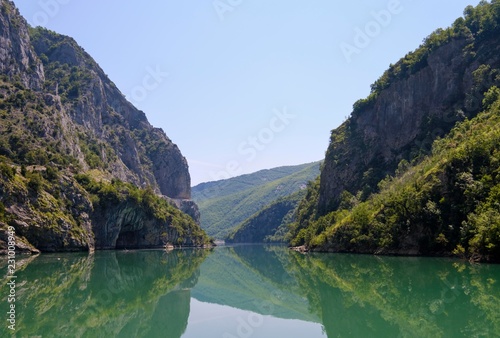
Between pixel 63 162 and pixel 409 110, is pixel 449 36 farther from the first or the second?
pixel 63 162

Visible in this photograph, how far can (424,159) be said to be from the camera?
3051 inches

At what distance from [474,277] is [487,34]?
80096mm

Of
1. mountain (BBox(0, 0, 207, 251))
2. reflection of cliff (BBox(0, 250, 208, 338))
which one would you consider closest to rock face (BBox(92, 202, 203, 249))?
mountain (BBox(0, 0, 207, 251))

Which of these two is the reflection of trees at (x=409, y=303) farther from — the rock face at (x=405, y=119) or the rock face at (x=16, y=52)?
the rock face at (x=16, y=52)

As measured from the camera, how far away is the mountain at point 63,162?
72.1 metres

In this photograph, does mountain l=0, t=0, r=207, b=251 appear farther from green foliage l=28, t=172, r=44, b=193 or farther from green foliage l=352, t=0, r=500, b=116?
green foliage l=352, t=0, r=500, b=116

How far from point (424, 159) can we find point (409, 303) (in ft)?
203

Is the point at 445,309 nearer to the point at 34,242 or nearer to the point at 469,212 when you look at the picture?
the point at 469,212

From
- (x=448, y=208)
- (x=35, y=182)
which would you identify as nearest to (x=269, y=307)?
(x=448, y=208)

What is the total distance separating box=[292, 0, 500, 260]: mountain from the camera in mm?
51344

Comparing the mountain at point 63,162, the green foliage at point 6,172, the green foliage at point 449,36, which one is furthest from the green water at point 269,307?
the green foliage at point 449,36

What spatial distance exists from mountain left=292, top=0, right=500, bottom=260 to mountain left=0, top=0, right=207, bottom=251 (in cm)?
4540

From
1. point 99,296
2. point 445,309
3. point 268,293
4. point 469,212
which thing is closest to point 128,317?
point 99,296

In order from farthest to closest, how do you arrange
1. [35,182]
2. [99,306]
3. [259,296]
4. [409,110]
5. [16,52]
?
[16,52], [409,110], [35,182], [259,296], [99,306]
